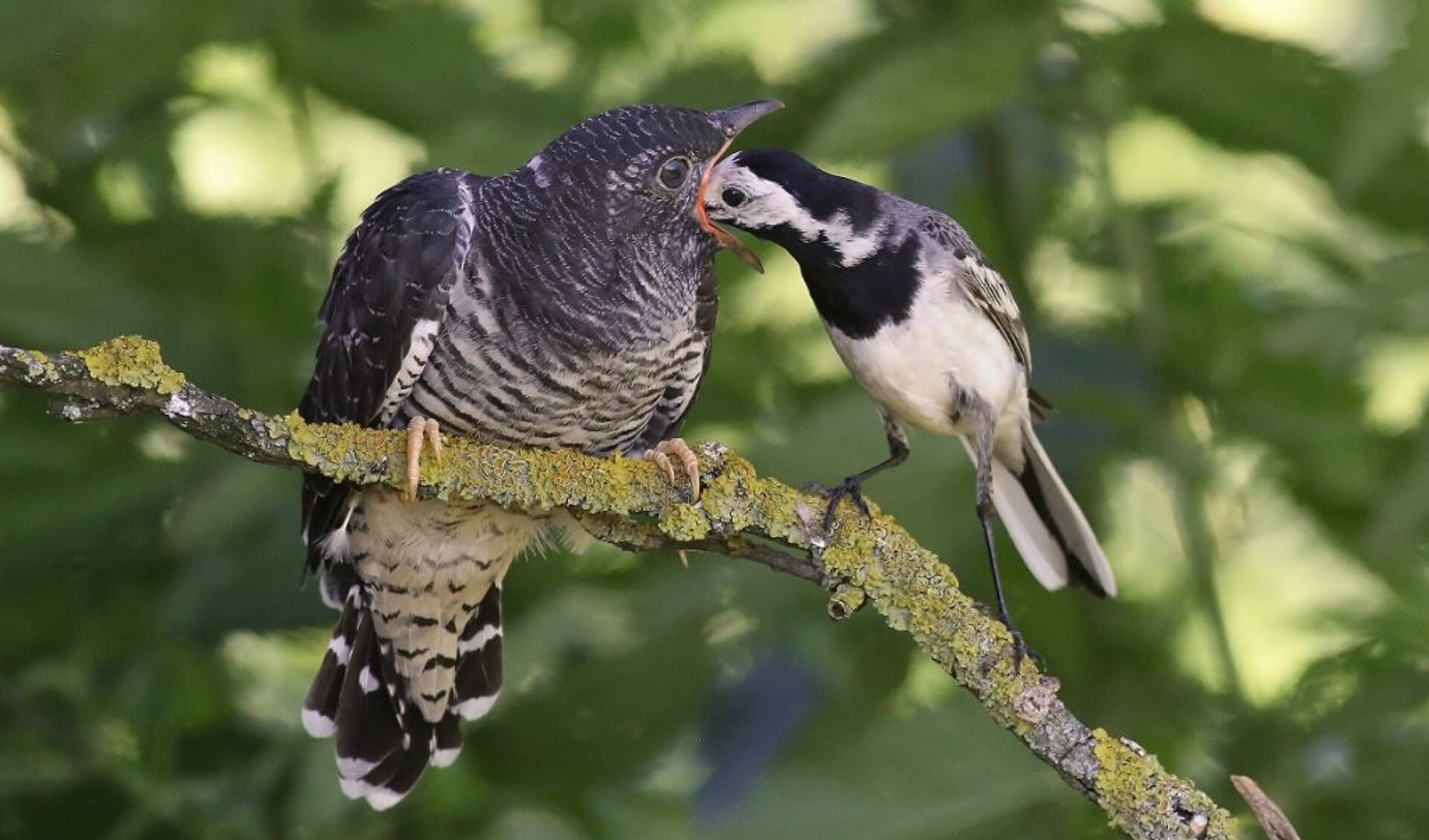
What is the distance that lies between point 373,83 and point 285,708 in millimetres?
1329

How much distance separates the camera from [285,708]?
3.72 m

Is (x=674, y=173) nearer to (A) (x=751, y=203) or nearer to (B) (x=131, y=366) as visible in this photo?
(A) (x=751, y=203)

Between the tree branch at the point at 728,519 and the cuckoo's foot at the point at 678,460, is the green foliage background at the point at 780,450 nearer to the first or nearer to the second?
the cuckoo's foot at the point at 678,460

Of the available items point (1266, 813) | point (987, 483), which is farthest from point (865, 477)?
point (1266, 813)

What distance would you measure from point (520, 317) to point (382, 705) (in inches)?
36.7

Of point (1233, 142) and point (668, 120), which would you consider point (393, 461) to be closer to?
point (668, 120)

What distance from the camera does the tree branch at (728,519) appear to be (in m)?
1.83

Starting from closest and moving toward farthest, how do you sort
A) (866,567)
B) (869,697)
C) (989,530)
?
(866,567)
(989,530)
(869,697)

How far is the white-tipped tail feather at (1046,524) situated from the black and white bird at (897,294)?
0.69 feet

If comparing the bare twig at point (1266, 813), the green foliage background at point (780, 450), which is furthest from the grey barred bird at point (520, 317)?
the bare twig at point (1266, 813)

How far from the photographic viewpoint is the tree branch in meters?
1.83

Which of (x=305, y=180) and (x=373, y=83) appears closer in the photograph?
(x=373, y=83)

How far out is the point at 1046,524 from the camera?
291 centimetres

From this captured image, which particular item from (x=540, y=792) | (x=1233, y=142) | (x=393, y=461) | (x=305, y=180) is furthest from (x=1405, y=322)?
(x=305, y=180)
